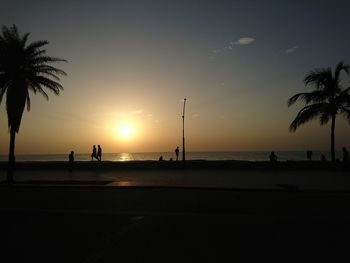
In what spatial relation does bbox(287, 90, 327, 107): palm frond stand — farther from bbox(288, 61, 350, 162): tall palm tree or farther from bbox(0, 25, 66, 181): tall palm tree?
bbox(0, 25, 66, 181): tall palm tree

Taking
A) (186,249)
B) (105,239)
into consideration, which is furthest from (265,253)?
(105,239)

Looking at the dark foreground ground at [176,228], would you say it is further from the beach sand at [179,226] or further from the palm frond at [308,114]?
the palm frond at [308,114]

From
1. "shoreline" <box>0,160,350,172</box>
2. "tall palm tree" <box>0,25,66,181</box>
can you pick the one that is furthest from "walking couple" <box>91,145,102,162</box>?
"tall palm tree" <box>0,25,66,181</box>

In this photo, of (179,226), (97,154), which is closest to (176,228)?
(179,226)

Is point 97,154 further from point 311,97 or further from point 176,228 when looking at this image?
point 176,228

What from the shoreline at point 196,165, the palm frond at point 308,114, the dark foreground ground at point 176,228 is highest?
the palm frond at point 308,114

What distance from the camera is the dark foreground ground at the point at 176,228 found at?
6.57 meters

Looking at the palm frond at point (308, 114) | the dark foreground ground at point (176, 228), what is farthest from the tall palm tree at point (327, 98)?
the dark foreground ground at point (176, 228)

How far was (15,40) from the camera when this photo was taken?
72.6 feet

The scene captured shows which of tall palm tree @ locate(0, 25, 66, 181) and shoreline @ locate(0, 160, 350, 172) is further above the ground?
tall palm tree @ locate(0, 25, 66, 181)

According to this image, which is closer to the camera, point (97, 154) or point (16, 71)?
point (16, 71)

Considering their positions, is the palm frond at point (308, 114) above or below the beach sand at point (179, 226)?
above

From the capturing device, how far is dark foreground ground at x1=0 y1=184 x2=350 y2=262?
6.57m

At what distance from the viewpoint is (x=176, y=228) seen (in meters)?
8.77
